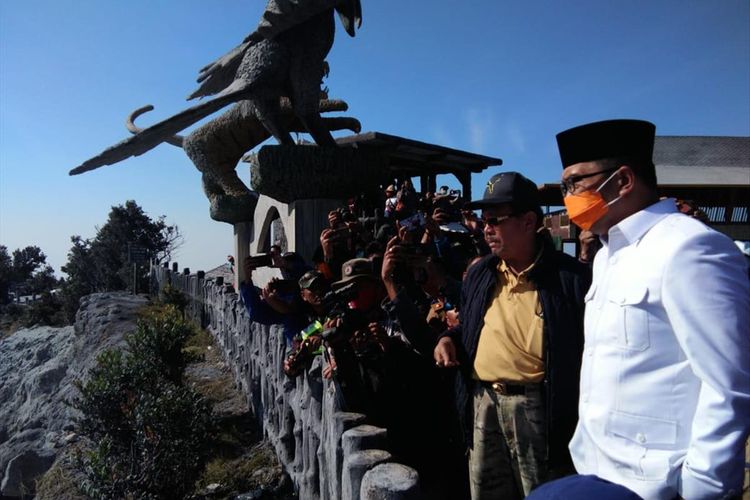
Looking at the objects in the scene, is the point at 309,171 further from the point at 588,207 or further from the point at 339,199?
the point at 588,207

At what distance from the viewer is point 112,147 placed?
21.5 ft

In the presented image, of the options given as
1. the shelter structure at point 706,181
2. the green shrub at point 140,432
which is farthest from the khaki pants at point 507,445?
the shelter structure at point 706,181

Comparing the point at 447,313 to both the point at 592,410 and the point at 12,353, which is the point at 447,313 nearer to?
the point at 592,410

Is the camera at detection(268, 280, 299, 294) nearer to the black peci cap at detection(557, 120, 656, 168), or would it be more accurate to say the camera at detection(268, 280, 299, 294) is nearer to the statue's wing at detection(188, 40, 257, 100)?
the black peci cap at detection(557, 120, 656, 168)

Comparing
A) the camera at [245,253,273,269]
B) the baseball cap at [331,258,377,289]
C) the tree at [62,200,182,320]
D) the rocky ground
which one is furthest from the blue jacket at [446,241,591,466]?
the tree at [62,200,182,320]

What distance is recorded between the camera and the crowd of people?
104 cm

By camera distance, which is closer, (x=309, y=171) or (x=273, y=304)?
(x=273, y=304)

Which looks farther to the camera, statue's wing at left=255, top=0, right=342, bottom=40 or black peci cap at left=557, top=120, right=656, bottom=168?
statue's wing at left=255, top=0, right=342, bottom=40

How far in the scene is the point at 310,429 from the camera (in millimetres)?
3043

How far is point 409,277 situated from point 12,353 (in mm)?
21780

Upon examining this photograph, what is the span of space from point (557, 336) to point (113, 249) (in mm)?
33391

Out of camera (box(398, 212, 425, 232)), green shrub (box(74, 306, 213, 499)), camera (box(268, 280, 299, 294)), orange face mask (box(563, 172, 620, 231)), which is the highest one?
camera (box(398, 212, 425, 232))

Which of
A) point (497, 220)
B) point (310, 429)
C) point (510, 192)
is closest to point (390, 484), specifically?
point (497, 220)

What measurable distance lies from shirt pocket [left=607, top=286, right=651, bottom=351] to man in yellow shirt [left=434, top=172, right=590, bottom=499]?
1.71 feet
